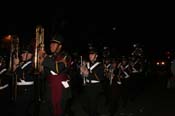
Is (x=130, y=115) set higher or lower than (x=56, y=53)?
lower

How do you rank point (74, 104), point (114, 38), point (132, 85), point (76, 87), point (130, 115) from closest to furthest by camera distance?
1. point (130, 115)
2. point (74, 104)
3. point (132, 85)
4. point (76, 87)
5. point (114, 38)

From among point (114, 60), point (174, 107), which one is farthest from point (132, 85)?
point (114, 60)

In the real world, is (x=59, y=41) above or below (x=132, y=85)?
above

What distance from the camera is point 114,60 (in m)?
13.9

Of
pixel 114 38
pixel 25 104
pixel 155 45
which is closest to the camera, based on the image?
pixel 25 104

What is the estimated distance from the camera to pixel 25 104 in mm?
9023

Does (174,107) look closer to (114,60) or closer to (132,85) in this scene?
(132,85)

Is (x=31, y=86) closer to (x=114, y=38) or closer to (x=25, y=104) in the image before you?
(x=25, y=104)

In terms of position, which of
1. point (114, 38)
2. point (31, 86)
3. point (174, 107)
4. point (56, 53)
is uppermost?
point (114, 38)

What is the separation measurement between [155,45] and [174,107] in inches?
2612

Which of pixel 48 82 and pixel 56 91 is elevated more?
pixel 48 82

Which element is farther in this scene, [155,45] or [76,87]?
[155,45]

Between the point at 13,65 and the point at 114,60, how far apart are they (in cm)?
497

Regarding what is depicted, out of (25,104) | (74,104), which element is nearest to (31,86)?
(25,104)
